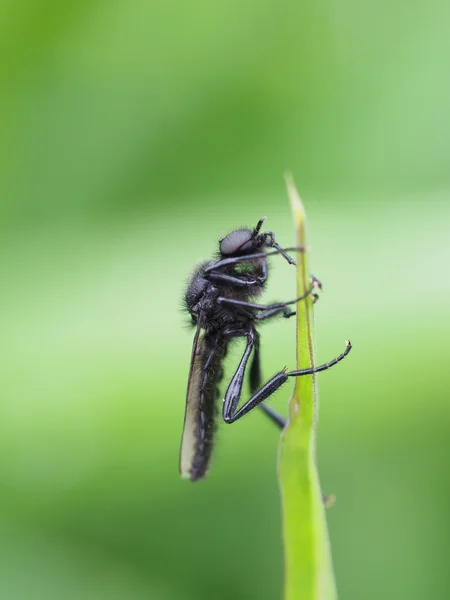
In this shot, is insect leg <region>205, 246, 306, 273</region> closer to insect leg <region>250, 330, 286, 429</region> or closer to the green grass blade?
insect leg <region>250, 330, 286, 429</region>

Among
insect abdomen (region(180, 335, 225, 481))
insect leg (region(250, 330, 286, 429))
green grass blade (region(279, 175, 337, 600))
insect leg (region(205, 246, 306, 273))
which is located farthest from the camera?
insect leg (region(250, 330, 286, 429))

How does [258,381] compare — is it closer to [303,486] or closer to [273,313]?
[273,313]

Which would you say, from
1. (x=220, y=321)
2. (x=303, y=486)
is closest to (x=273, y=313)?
(x=220, y=321)

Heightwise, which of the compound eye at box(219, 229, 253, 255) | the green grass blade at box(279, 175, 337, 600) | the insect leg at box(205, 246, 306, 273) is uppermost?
the compound eye at box(219, 229, 253, 255)

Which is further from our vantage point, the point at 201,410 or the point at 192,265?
the point at 192,265


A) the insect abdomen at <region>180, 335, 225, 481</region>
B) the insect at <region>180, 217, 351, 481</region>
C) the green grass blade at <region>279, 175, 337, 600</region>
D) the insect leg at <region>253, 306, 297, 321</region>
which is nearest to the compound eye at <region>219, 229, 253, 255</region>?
the insect at <region>180, 217, 351, 481</region>

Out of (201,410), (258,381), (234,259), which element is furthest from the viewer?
(258,381)
